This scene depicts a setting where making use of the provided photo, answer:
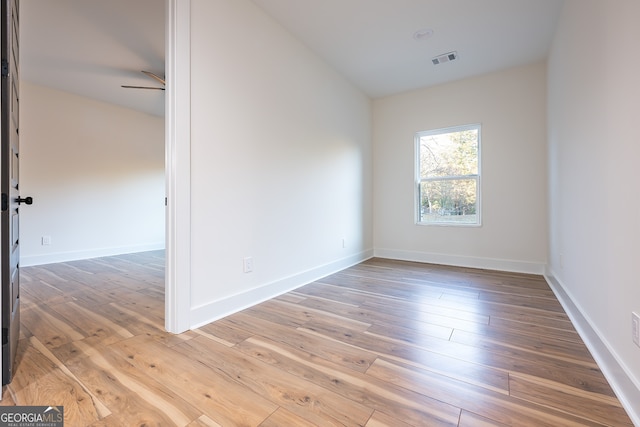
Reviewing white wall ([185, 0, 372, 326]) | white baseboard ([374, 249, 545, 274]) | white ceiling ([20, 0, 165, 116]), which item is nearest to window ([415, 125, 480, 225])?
white baseboard ([374, 249, 545, 274])

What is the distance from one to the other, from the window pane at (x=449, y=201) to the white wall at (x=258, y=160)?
4.27 feet

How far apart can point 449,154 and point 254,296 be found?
325 cm

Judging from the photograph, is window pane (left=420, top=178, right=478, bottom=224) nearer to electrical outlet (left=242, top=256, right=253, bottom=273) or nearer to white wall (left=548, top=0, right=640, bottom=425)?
white wall (left=548, top=0, right=640, bottom=425)

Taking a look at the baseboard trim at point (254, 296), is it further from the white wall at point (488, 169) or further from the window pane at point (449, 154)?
the window pane at point (449, 154)

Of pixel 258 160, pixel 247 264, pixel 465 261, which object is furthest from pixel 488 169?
pixel 247 264

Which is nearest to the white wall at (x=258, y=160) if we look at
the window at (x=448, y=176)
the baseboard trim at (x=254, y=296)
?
the baseboard trim at (x=254, y=296)

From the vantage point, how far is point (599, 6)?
1566mm

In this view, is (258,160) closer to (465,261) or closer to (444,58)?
(444,58)

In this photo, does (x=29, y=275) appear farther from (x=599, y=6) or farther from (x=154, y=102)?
(x=599, y=6)

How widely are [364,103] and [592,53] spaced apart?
2882 mm

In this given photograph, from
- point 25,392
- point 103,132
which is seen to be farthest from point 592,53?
point 103,132

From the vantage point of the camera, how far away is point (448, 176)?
400cm

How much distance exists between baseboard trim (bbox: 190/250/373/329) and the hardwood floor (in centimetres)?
8

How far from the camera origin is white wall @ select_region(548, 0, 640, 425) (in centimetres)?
119
